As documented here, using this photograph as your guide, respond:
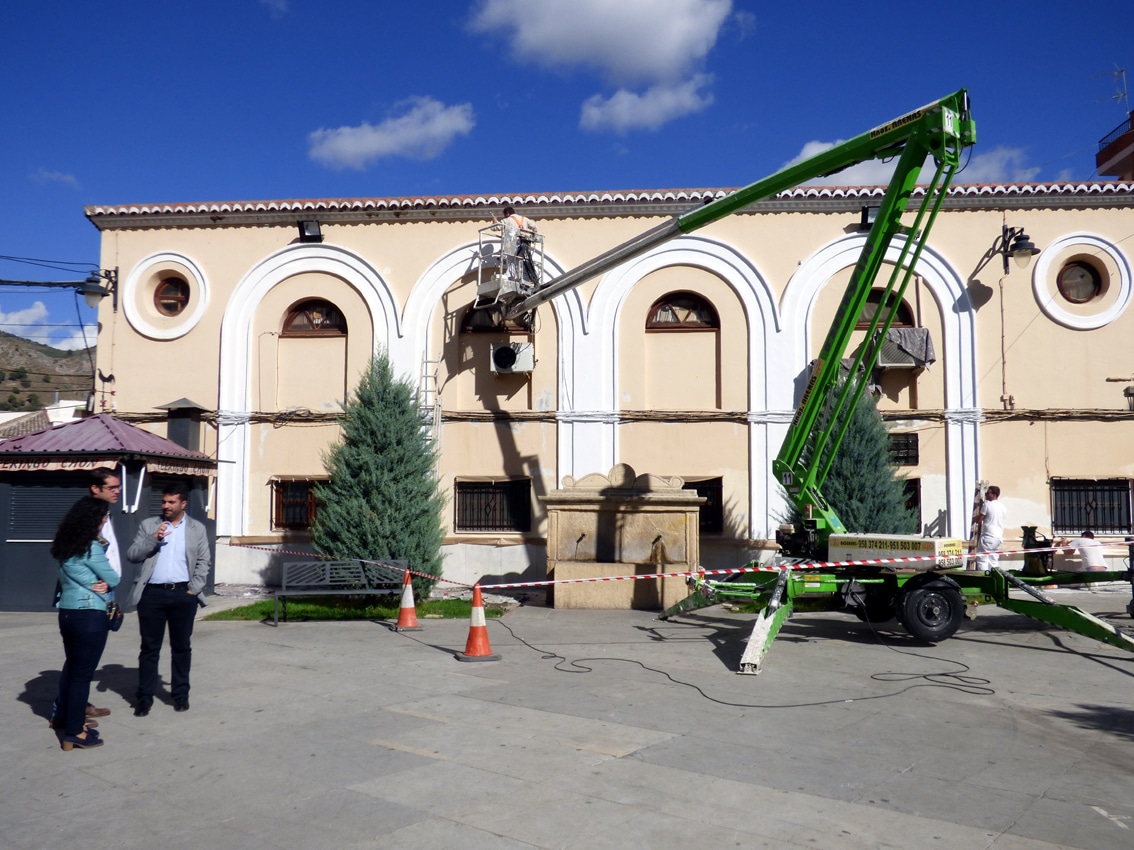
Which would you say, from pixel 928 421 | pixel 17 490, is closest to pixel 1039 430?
pixel 928 421

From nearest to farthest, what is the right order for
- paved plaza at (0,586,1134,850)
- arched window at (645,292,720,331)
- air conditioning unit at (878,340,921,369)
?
paved plaza at (0,586,1134,850)
air conditioning unit at (878,340,921,369)
arched window at (645,292,720,331)

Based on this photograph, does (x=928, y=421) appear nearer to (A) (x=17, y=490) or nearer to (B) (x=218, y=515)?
(B) (x=218, y=515)

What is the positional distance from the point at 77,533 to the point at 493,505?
433 inches

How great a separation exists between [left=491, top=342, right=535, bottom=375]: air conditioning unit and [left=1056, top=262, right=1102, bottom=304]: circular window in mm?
9721

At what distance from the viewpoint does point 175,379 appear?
17578mm

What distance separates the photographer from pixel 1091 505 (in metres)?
15.9

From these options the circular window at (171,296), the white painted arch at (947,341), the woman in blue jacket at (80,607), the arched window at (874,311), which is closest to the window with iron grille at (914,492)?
the white painted arch at (947,341)

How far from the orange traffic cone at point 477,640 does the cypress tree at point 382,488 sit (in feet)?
17.0

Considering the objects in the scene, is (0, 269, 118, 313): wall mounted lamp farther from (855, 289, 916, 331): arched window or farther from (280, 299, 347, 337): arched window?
(855, 289, 916, 331): arched window

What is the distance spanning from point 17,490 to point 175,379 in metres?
4.55

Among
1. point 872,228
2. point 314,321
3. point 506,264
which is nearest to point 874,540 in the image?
point 872,228

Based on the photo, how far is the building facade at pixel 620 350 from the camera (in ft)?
52.9

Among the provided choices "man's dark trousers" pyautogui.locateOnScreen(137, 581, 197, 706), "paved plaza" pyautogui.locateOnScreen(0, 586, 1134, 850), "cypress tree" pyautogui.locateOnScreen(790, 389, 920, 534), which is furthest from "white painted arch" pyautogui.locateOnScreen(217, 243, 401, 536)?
"man's dark trousers" pyautogui.locateOnScreen(137, 581, 197, 706)

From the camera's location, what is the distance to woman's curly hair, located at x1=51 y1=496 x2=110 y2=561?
20.1 ft
